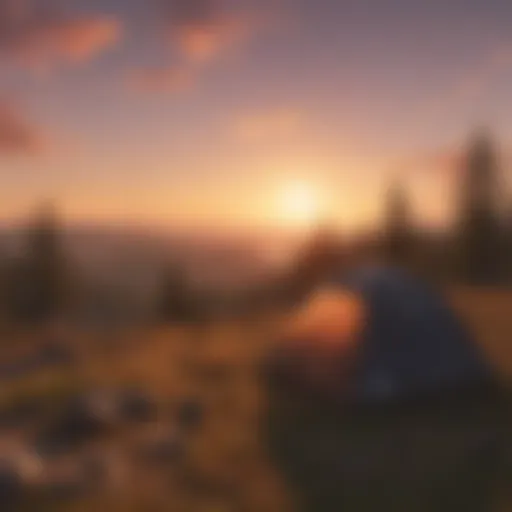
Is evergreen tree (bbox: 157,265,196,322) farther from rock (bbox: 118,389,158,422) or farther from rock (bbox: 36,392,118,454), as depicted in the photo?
rock (bbox: 36,392,118,454)

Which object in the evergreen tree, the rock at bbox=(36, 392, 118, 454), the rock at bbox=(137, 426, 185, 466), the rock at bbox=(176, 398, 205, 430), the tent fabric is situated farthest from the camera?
the evergreen tree

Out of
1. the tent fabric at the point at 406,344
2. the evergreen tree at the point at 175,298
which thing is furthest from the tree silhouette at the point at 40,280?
the tent fabric at the point at 406,344

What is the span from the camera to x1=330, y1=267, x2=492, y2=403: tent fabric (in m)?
2.92

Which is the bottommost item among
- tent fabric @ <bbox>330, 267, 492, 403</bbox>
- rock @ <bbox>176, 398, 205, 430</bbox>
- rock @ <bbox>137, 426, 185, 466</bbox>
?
rock @ <bbox>137, 426, 185, 466</bbox>

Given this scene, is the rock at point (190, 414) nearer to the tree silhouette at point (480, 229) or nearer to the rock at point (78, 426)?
the rock at point (78, 426)

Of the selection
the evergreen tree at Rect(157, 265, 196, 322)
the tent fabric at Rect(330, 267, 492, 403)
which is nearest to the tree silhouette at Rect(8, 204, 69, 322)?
the evergreen tree at Rect(157, 265, 196, 322)

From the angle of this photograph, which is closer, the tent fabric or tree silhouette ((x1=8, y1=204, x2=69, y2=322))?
the tent fabric

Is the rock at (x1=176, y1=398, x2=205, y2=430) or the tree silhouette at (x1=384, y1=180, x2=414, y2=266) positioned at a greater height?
the tree silhouette at (x1=384, y1=180, x2=414, y2=266)

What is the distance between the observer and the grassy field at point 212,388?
2203 mm

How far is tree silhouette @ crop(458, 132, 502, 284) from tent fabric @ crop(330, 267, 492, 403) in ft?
2.66

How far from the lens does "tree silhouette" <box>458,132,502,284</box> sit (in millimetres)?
4035

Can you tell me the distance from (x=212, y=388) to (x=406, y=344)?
98 cm

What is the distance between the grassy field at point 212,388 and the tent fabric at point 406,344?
21 centimetres

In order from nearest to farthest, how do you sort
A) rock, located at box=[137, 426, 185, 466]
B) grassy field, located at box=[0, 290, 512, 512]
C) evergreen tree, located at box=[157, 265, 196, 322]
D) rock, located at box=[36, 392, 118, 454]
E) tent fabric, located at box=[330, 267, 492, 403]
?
grassy field, located at box=[0, 290, 512, 512]
rock, located at box=[137, 426, 185, 466]
rock, located at box=[36, 392, 118, 454]
tent fabric, located at box=[330, 267, 492, 403]
evergreen tree, located at box=[157, 265, 196, 322]
